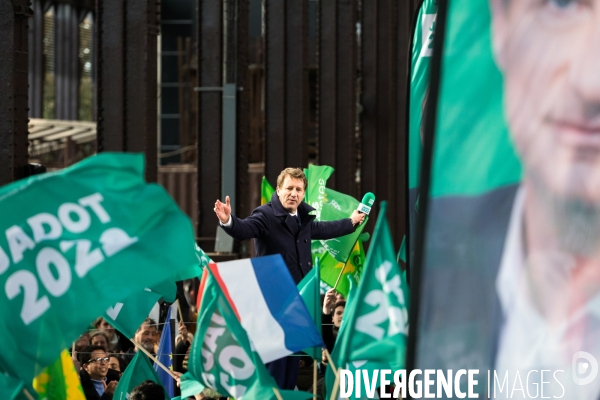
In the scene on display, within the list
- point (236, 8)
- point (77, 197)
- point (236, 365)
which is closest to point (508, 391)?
point (236, 365)

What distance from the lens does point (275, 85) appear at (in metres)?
18.5

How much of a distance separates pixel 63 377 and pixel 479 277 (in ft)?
8.77

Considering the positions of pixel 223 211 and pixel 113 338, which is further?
pixel 113 338

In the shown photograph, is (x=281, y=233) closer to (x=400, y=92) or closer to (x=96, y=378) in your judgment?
(x=96, y=378)

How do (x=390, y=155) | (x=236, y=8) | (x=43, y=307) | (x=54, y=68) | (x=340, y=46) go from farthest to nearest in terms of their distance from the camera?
(x=54, y=68) < (x=390, y=155) < (x=340, y=46) < (x=236, y=8) < (x=43, y=307)

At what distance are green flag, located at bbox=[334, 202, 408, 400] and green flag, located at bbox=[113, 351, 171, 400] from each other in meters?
2.00

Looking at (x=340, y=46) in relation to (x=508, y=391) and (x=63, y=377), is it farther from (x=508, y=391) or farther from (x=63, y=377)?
(x=508, y=391)

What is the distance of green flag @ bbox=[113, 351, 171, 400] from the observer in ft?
22.5

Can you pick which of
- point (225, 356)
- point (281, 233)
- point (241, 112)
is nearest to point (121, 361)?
point (281, 233)

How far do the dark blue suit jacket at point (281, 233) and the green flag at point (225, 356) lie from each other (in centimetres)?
293

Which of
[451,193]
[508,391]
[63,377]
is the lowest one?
[63,377]

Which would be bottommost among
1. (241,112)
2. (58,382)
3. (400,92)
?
(58,382)

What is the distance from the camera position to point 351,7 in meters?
21.7

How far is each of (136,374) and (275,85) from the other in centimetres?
1198
